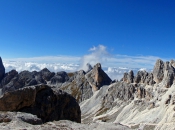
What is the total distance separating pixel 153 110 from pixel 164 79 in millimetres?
40837

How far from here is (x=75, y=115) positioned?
69.8 meters

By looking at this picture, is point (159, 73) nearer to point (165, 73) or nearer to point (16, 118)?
point (165, 73)

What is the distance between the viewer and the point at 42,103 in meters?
60.8

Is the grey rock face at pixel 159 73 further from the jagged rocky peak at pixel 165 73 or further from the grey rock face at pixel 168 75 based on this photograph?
the grey rock face at pixel 168 75

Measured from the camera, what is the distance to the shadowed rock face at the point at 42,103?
5404 cm

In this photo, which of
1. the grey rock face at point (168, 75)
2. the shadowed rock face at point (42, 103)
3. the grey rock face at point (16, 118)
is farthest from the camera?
the grey rock face at point (168, 75)

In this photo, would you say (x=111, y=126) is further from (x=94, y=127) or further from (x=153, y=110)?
(x=153, y=110)

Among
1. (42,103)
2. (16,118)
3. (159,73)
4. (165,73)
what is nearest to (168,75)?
(165,73)

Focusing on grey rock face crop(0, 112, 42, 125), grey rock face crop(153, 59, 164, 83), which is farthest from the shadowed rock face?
grey rock face crop(153, 59, 164, 83)

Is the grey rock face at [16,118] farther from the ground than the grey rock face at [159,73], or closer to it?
closer to it

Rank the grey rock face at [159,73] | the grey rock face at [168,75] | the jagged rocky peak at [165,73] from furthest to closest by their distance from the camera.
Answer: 1. the grey rock face at [159,73]
2. the jagged rocky peak at [165,73]
3. the grey rock face at [168,75]

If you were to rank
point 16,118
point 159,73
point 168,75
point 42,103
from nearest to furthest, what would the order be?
1. point 16,118
2. point 42,103
3. point 168,75
4. point 159,73

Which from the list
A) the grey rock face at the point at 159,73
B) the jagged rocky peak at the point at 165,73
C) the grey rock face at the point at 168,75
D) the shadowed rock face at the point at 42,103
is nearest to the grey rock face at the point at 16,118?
the shadowed rock face at the point at 42,103

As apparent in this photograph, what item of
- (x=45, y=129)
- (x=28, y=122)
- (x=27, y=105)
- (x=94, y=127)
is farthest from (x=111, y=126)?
(x=27, y=105)
